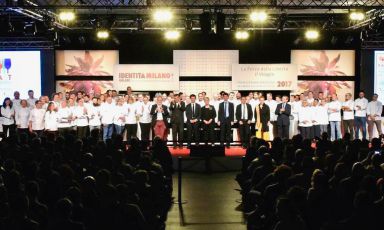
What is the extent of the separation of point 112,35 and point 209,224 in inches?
528

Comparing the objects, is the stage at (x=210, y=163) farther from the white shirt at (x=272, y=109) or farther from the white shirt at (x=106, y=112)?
the white shirt at (x=272, y=109)

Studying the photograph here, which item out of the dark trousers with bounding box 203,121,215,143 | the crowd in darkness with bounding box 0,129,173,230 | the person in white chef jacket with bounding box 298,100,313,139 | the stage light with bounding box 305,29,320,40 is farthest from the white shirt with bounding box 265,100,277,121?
the crowd in darkness with bounding box 0,129,173,230

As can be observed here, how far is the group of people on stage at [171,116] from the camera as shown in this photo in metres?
16.7

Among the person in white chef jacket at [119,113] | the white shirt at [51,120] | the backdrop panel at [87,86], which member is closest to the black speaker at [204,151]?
the person in white chef jacket at [119,113]

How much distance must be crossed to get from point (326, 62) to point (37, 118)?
36.9ft

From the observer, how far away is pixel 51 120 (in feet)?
53.7

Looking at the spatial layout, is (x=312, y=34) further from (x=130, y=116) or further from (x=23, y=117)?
(x=23, y=117)

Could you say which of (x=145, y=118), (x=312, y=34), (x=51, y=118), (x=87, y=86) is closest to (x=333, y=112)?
(x=312, y=34)

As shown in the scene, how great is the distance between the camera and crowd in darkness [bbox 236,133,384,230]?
5.34 metres

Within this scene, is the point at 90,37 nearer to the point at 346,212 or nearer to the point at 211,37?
the point at 211,37

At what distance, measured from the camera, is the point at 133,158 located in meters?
9.55

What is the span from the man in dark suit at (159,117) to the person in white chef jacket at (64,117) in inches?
101

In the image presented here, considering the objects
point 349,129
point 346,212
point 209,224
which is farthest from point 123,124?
point 346,212

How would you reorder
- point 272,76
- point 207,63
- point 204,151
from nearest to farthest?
point 204,151
point 272,76
point 207,63
